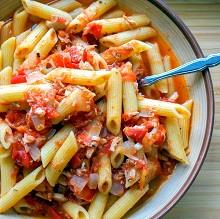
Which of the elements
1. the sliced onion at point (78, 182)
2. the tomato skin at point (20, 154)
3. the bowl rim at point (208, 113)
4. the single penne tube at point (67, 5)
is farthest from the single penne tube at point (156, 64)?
the tomato skin at point (20, 154)

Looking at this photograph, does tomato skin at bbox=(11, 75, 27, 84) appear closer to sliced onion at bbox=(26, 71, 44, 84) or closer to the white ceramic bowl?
sliced onion at bbox=(26, 71, 44, 84)

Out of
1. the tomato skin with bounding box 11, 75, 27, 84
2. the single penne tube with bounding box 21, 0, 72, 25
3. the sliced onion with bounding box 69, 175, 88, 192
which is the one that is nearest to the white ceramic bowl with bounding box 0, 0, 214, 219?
the single penne tube with bounding box 21, 0, 72, 25

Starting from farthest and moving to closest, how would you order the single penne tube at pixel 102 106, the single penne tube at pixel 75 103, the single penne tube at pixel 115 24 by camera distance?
1. the single penne tube at pixel 115 24
2. the single penne tube at pixel 102 106
3. the single penne tube at pixel 75 103

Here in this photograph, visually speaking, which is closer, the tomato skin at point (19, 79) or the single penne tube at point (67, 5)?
the tomato skin at point (19, 79)

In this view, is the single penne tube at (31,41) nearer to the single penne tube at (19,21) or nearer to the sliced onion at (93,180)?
the single penne tube at (19,21)

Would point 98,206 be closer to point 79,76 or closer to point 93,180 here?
point 93,180

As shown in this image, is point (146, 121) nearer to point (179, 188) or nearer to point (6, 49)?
point (179, 188)
